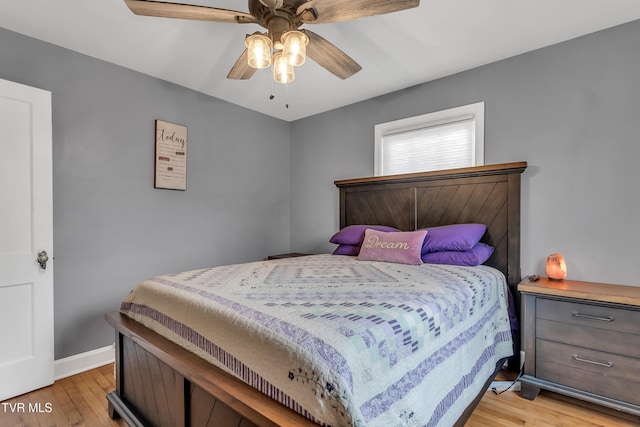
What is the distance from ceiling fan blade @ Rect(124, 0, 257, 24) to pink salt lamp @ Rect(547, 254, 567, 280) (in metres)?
2.47

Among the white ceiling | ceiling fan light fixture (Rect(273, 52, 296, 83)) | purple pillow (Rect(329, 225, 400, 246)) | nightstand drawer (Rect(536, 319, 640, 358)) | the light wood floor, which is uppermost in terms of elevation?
the white ceiling

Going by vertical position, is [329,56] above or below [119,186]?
above

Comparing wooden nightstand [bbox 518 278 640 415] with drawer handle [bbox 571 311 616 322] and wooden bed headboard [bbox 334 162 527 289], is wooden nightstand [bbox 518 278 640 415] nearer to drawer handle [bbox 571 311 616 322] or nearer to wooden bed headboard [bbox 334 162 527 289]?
drawer handle [bbox 571 311 616 322]

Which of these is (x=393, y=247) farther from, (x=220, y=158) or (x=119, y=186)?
(x=119, y=186)

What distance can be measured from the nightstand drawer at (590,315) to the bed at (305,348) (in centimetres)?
27

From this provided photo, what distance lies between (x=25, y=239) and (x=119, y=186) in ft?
2.48

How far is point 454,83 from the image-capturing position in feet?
9.68

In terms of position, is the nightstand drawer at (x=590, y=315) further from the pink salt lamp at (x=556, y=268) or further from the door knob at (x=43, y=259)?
the door knob at (x=43, y=259)

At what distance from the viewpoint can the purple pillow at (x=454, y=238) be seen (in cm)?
245

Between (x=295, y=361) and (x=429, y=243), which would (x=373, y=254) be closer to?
(x=429, y=243)

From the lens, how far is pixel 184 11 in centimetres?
153

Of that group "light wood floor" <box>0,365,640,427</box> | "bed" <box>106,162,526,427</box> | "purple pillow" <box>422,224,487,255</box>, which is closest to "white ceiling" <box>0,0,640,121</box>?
"purple pillow" <box>422,224,487,255</box>

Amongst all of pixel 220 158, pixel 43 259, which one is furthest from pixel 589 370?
pixel 43 259

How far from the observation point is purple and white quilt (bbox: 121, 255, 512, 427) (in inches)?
38.1
